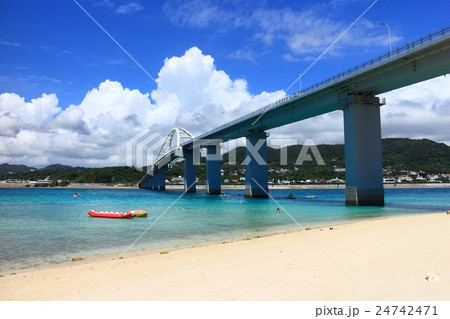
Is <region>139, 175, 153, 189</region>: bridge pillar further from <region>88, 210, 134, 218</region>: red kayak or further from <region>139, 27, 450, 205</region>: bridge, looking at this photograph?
<region>88, 210, 134, 218</region>: red kayak

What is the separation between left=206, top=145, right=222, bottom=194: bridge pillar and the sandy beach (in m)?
84.3

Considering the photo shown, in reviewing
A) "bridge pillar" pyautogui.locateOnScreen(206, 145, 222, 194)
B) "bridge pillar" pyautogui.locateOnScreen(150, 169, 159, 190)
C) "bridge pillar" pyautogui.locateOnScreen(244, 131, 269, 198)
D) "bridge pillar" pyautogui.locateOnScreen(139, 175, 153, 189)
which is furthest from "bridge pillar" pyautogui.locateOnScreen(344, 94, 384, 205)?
"bridge pillar" pyautogui.locateOnScreen(139, 175, 153, 189)

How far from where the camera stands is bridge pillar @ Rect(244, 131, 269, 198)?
72938 mm

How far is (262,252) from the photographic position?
12547mm

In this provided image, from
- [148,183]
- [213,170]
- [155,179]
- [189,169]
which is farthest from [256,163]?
[148,183]

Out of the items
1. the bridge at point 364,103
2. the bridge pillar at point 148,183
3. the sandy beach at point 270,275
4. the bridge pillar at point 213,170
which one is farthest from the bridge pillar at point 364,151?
the bridge pillar at point 148,183

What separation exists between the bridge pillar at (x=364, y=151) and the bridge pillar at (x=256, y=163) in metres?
29.3

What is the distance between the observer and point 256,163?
7444cm

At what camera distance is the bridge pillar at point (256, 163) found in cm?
7294

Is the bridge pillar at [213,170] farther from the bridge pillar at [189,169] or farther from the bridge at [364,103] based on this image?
the bridge at [364,103]
